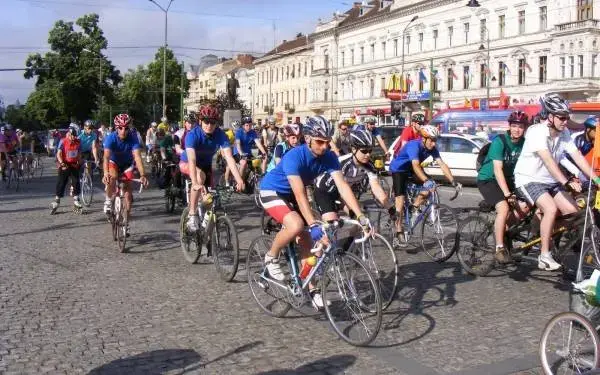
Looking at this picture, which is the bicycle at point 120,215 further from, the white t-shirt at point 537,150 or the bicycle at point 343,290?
the white t-shirt at point 537,150

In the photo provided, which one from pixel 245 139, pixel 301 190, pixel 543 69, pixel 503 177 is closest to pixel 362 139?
pixel 503 177

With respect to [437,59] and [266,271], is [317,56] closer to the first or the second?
[437,59]

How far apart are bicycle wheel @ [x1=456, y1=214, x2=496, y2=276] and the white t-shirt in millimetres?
834

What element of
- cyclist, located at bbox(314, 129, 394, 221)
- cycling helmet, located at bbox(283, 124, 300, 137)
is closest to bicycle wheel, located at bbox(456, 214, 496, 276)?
cyclist, located at bbox(314, 129, 394, 221)

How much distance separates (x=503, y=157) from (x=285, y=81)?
9520 centimetres

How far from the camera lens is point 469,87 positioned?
66438 mm

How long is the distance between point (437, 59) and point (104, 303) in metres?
66.8

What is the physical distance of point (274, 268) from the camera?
652cm

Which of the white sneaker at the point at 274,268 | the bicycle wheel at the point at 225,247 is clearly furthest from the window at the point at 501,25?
the white sneaker at the point at 274,268

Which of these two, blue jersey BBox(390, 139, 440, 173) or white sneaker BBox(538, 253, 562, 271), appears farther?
blue jersey BBox(390, 139, 440, 173)

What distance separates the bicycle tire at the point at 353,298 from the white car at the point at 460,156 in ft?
52.2

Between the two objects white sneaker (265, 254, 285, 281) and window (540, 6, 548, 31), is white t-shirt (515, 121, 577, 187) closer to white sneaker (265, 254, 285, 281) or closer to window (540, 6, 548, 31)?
white sneaker (265, 254, 285, 281)

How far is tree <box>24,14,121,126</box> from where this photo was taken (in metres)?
64.0

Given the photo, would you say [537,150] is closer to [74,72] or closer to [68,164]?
[68,164]
